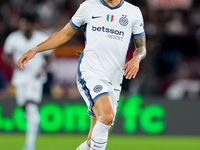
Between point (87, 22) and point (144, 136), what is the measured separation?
19.1 feet

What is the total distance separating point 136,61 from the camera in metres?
5.90

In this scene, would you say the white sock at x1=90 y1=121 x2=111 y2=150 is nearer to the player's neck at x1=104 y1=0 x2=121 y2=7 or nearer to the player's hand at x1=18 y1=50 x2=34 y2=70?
the player's hand at x1=18 y1=50 x2=34 y2=70

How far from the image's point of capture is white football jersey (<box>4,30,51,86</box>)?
9250 millimetres

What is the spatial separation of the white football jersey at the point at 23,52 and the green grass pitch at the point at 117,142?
128 centimetres

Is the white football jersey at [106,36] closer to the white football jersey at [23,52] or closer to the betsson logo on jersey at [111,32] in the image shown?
the betsson logo on jersey at [111,32]

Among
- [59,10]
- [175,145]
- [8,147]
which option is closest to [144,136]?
[175,145]

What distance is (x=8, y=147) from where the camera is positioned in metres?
9.60

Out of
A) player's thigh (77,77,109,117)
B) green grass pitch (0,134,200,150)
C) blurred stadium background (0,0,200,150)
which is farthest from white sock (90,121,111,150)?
blurred stadium background (0,0,200,150)

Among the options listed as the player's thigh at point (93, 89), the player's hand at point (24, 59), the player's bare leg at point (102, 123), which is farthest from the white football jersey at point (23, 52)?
the player's bare leg at point (102, 123)

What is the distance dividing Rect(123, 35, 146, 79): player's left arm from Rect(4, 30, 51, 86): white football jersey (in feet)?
10.9

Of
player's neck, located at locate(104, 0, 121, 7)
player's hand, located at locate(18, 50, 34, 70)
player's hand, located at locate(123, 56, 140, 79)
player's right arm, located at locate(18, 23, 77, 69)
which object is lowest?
player's hand, located at locate(123, 56, 140, 79)

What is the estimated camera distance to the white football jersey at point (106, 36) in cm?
609

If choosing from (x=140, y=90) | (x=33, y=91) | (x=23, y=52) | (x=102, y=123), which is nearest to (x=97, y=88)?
(x=102, y=123)

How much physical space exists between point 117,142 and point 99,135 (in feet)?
16.5
